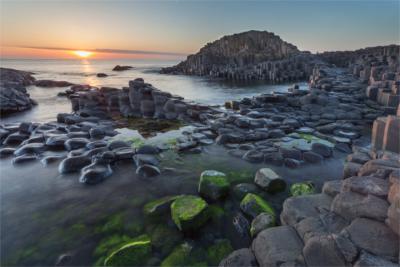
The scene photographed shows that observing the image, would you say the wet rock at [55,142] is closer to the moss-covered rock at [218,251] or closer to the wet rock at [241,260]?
the moss-covered rock at [218,251]

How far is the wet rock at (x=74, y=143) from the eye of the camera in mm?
9133

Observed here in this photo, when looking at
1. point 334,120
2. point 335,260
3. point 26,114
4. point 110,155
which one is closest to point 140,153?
point 110,155

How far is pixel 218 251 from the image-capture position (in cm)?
425

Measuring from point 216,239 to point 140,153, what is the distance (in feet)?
15.4

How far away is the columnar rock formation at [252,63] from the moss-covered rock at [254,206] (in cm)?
3936

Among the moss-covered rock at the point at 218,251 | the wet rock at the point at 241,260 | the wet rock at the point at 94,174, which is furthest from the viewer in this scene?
the wet rock at the point at 94,174

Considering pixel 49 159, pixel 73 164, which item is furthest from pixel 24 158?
pixel 73 164

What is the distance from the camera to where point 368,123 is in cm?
1152

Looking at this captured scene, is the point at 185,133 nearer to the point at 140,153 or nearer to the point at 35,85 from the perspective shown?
the point at 140,153

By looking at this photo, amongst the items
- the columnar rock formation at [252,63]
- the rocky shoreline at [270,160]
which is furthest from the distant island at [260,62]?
the rocky shoreline at [270,160]

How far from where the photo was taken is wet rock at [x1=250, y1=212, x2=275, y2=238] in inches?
176

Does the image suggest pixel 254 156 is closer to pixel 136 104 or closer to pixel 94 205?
pixel 94 205

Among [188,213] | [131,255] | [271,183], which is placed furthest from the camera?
[271,183]

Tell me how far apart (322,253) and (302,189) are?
301 cm
